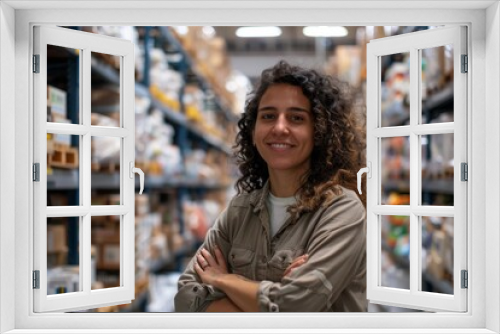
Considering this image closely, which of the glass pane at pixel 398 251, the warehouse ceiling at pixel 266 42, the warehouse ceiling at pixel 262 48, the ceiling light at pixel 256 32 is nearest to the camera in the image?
the ceiling light at pixel 256 32

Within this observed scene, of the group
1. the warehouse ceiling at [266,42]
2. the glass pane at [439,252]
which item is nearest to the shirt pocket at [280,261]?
the glass pane at [439,252]

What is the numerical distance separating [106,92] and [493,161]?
2065 mm

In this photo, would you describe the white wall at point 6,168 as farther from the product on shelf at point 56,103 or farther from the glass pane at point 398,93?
the glass pane at point 398,93

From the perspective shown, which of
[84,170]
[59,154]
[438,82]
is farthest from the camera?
[438,82]

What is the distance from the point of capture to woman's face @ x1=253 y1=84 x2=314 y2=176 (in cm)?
240

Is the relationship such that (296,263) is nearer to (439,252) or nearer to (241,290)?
(241,290)

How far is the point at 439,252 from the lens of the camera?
10.2ft

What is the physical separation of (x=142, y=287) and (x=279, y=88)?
1523mm

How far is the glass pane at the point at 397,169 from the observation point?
4.05m

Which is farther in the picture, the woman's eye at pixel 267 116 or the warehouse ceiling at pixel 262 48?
the warehouse ceiling at pixel 262 48

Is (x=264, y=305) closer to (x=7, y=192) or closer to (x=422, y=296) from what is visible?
(x=422, y=296)

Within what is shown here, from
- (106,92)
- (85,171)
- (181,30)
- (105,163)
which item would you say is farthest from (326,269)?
(181,30)

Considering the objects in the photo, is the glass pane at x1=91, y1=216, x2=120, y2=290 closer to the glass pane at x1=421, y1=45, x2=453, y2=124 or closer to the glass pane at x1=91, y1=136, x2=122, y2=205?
the glass pane at x1=91, y1=136, x2=122, y2=205

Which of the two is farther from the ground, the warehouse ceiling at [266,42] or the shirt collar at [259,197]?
the warehouse ceiling at [266,42]
